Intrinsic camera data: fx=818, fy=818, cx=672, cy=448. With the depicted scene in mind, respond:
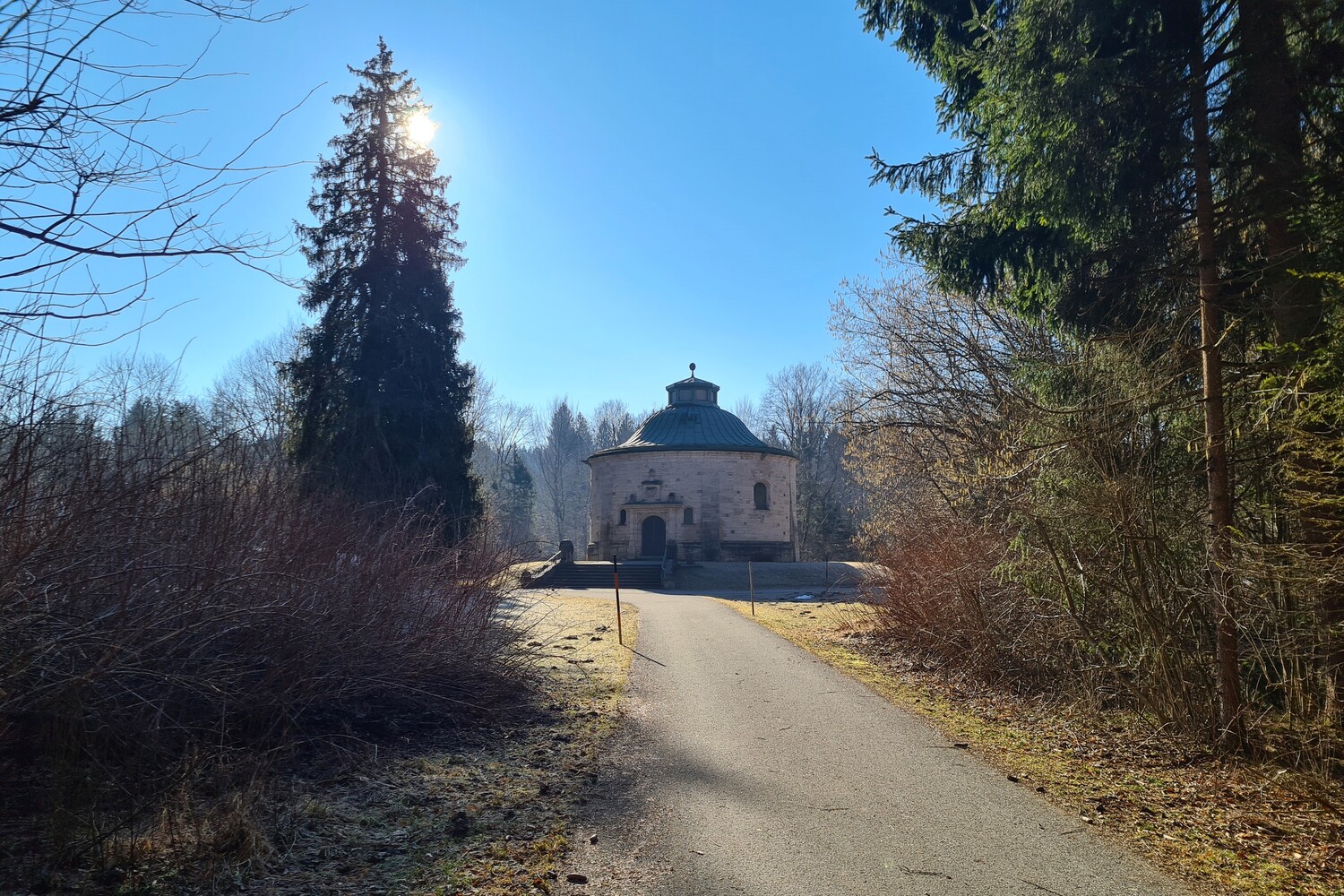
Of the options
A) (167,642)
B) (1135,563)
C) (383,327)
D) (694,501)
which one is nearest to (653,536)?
(694,501)

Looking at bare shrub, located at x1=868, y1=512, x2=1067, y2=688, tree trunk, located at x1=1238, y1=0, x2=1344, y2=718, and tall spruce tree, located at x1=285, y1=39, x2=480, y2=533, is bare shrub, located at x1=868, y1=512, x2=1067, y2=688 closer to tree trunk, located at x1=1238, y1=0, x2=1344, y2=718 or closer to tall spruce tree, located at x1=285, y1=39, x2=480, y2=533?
tree trunk, located at x1=1238, y1=0, x2=1344, y2=718

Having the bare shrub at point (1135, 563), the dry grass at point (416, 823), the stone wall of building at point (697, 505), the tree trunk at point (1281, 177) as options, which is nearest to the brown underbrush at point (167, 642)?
the dry grass at point (416, 823)

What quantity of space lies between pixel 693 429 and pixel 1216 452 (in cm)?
3542

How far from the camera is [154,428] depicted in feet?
21.6

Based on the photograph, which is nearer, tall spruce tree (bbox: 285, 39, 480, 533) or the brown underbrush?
the brown underbrush

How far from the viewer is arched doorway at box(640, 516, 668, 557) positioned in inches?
1550

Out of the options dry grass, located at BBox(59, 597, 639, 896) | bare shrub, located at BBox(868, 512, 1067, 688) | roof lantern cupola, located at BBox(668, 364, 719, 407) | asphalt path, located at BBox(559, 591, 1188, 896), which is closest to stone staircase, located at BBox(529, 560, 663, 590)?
roof lantern cupola, located at BBox(668, 364, 719, 407)

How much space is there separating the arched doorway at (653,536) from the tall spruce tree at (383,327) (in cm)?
1687

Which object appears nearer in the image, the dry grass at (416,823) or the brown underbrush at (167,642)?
the dry grass at (416,823)

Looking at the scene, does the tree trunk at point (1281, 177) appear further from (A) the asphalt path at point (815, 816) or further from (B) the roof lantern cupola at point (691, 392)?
(B) the roof lantern cupola at point (691, 392)

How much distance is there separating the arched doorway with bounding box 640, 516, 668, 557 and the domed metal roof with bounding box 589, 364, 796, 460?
3.51 metres

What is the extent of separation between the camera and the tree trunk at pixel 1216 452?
6.30m

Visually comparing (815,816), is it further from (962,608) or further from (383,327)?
(383,327)

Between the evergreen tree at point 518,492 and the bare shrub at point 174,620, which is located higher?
the evergreen tree at point 518,492
